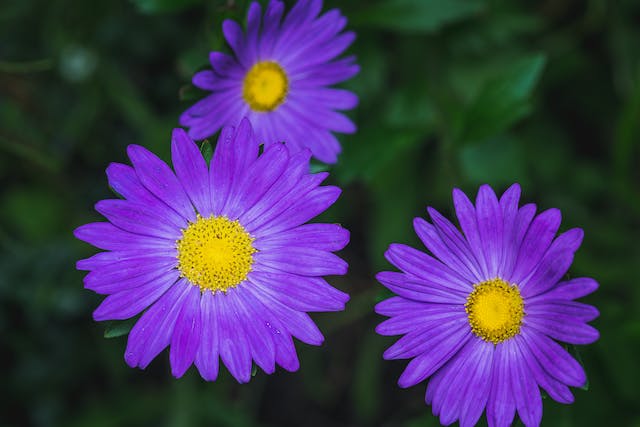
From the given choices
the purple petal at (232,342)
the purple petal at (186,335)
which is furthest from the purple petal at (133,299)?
the purple petal at (232,342)

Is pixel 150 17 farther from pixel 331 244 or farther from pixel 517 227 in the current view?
pixel 517 227

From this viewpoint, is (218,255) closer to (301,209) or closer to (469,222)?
(301,209)

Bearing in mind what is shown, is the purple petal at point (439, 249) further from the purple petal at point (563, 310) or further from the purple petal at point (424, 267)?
the purple petal at point (563, 310)

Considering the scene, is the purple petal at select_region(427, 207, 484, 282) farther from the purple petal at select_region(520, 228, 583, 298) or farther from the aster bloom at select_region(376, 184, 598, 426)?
the purple petal at select_region(520, 228, 583, 298)

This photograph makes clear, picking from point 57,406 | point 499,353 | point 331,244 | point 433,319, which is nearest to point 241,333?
point 331,244

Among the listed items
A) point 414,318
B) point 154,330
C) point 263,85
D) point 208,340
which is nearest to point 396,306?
point 414,318

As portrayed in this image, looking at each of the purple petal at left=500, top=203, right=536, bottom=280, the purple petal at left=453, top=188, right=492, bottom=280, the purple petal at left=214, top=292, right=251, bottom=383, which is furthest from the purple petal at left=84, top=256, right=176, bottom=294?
the purple petal at left=500, top=203, right=536, bottom=280
